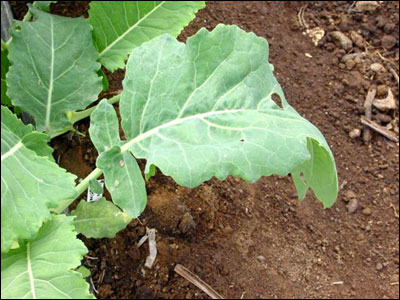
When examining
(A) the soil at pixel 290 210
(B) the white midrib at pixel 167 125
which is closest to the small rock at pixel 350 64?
(A) the soil at pixel 290 210

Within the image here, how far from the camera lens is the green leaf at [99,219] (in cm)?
168

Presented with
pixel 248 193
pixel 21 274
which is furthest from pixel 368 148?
pixel 21 274

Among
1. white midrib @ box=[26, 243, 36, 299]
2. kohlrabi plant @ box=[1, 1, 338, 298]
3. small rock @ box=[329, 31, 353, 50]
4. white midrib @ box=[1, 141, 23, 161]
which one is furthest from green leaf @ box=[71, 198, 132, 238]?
small rock @ box=[329, 31, 353, 50]

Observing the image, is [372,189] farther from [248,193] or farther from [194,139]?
[194,139]

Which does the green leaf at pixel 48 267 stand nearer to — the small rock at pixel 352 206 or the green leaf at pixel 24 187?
the green leaf at pixel 24 187

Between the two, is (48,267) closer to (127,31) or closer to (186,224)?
(186,224)

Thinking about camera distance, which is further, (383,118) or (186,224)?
(383,118)

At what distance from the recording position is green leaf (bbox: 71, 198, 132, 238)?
5.50 feet

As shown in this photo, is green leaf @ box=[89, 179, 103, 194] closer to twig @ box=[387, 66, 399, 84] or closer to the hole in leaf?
the hole in leaf

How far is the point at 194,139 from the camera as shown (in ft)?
4.57

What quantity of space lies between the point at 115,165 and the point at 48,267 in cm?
29

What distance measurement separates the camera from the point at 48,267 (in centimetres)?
128

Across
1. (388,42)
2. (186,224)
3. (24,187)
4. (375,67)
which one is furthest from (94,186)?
(388,42)

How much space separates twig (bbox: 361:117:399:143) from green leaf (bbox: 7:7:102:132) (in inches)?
48.0
